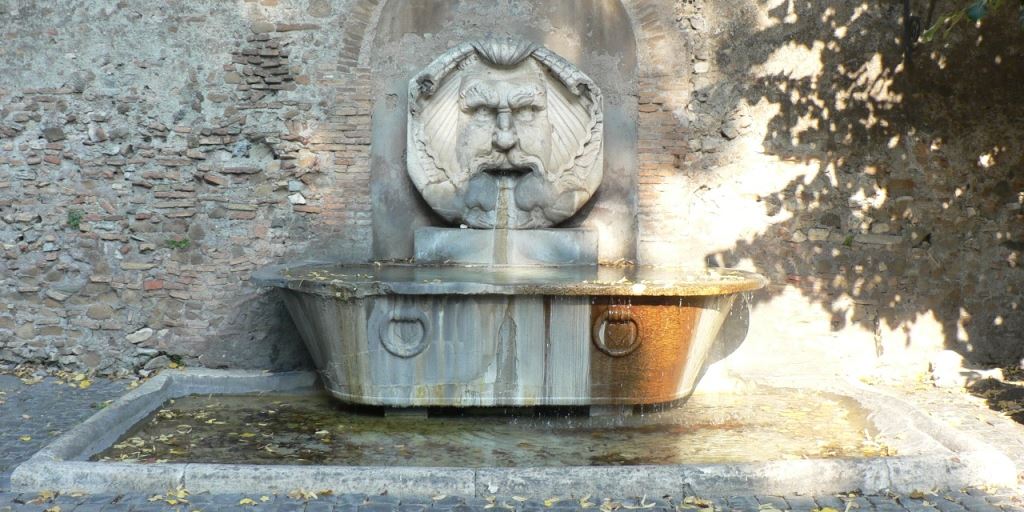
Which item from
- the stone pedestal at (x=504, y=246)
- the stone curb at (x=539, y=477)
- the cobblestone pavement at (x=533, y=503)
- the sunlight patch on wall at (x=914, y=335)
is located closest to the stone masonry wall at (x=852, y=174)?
the sunlight patch on wall at (x=914, y=335)

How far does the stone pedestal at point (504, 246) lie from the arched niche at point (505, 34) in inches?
9.7

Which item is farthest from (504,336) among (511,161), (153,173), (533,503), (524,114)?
(153,173)

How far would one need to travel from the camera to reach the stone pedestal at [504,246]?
657 cm

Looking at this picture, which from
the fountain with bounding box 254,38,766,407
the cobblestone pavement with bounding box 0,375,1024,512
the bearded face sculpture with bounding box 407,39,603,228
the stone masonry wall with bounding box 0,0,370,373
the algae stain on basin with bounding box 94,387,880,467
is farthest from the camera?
the bearded face sculpture with bounding box 407,39,603,228

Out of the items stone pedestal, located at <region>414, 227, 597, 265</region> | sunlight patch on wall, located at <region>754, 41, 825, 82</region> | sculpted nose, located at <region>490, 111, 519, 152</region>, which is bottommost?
stone pedestal, located at <region>414, 227, 597, 265</region>

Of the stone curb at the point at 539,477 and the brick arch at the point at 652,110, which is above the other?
the brick arch at the point at 652,110

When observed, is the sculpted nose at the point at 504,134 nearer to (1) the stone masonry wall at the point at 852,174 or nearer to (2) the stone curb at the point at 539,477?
(1) the stone masonry wall at the point at 852,174

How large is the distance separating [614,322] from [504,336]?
0.60 meters

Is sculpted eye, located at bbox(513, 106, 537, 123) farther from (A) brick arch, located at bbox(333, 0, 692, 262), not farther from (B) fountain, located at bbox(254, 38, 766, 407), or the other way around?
(B) fountain, located at bbox(254, 38, 766, 407)

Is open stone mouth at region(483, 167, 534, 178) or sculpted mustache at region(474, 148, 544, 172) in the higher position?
sculpted mustache at region(474, 148, 544, 172)

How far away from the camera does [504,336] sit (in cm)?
535

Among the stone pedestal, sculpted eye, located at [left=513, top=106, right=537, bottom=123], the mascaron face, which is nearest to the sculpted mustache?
the mascaron face

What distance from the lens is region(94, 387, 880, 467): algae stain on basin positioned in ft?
15.5

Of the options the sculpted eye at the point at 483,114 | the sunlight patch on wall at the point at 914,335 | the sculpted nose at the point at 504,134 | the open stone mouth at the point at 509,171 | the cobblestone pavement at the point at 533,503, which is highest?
the sculpted eye at the point at 483,114
